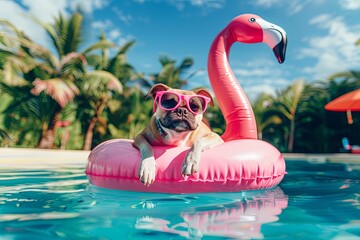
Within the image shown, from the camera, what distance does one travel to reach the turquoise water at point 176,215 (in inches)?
67.2

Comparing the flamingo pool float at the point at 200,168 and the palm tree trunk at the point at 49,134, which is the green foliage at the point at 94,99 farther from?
the flamingo pool float at the point at 200,168

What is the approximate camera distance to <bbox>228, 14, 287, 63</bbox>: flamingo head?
13.7 feet

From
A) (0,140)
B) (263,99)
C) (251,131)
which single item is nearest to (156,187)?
A: (251,131)

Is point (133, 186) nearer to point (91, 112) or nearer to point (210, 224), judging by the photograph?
point (210, 224)

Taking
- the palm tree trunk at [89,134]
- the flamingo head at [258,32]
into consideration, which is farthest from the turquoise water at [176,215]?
the palm tree trunk at [89,134]

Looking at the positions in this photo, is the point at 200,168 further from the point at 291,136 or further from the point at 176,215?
the point at 291,136

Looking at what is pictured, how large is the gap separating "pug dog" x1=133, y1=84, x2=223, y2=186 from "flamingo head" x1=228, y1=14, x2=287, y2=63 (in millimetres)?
1474

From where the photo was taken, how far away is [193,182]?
292 centimetres

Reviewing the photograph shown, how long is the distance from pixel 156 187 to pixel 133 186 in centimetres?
23

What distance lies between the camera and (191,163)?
2.74 metres

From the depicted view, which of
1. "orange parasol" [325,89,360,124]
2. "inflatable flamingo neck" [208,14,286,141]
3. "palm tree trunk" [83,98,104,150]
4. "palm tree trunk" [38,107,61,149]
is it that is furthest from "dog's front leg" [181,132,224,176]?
"palm tree trunk" [83,98,104,150]

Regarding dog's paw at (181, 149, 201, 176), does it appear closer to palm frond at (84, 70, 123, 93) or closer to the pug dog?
the pug dog

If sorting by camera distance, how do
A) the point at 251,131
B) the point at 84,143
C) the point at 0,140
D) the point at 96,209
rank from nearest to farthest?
the point at 96,209 < the point at 251,131 < the point at 0,140 < the point at 84,143

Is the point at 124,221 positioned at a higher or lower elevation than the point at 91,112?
lower
